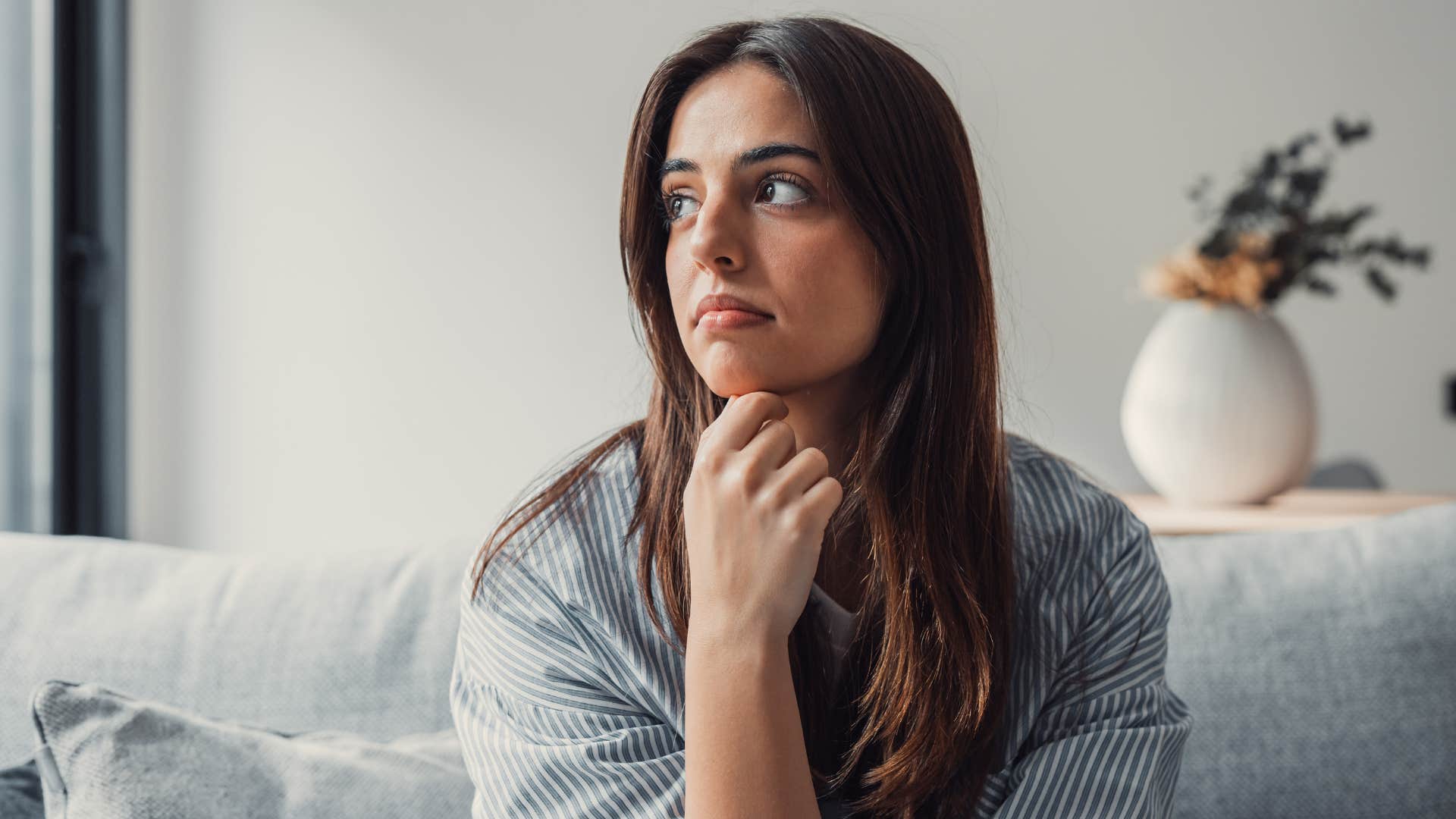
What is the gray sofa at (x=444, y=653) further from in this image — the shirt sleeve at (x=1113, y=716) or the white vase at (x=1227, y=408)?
the white vase at (x=1227, y=408)

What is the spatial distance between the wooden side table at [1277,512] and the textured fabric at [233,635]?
0.98 metres

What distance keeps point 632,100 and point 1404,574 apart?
195 centimetres

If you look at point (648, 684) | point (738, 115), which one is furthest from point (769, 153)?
point (648, 684)

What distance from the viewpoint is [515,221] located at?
279 cm

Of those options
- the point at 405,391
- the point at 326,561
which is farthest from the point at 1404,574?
the point at 405,391

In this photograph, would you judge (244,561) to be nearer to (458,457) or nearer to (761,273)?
(761,273)

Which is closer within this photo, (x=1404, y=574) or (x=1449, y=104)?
(x=1404, y=574)

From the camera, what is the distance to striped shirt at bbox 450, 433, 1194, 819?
0.87m

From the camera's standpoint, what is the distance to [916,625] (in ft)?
3.01

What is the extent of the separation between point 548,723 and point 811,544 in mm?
236

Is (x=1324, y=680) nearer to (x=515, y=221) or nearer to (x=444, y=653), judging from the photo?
(x=444, y=653)

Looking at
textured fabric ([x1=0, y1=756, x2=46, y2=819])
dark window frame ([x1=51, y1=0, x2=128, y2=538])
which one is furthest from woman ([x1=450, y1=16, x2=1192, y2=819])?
dark window frame ([x1=51, y1=0, x2=128, y2=538])

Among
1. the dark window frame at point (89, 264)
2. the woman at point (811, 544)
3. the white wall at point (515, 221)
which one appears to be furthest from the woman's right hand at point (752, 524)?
the dark window frame at point (89, 264)

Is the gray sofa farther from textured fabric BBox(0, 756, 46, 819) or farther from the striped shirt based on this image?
the striped shirt
